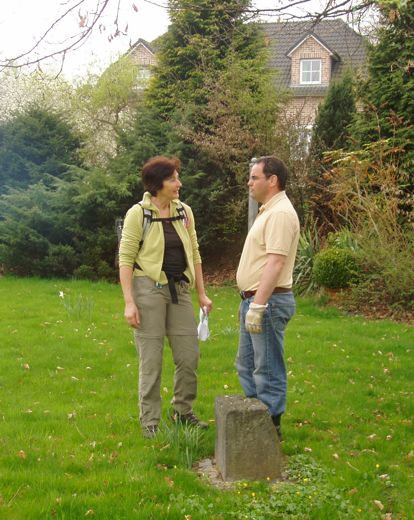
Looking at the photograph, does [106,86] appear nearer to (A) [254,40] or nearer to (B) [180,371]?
(A) [254,40]

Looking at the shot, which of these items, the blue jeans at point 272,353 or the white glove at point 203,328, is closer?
the blue jeans at point 272,353

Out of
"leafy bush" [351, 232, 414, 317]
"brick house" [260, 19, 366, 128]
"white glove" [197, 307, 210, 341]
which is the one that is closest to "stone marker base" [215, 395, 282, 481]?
"white glove" [197, 307, 210, 341]

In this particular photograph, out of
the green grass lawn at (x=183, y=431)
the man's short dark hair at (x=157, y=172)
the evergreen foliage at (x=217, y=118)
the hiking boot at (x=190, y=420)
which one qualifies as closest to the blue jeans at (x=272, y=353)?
the green grass lawn at (x=183, y=431)

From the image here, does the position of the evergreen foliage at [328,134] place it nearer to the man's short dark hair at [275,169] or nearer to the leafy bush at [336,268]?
the leafy bush at [336,268]

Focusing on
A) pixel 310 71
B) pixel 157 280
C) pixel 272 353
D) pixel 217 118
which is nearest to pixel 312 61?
pixel 310 71

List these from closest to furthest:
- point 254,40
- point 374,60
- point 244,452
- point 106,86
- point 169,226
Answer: point 244,452
point 169,226
point 374,60
point 254,40
point 106,86

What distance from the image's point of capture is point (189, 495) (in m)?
4.15

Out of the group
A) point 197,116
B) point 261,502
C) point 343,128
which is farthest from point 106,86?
point 261,502

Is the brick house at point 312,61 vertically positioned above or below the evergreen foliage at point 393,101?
above

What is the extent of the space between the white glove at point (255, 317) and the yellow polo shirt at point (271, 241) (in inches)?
11.7

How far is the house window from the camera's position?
3041 cm

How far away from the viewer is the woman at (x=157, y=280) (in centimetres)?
491

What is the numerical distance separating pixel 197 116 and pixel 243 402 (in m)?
12.7

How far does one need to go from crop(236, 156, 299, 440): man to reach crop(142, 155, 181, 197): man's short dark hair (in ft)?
2.18
